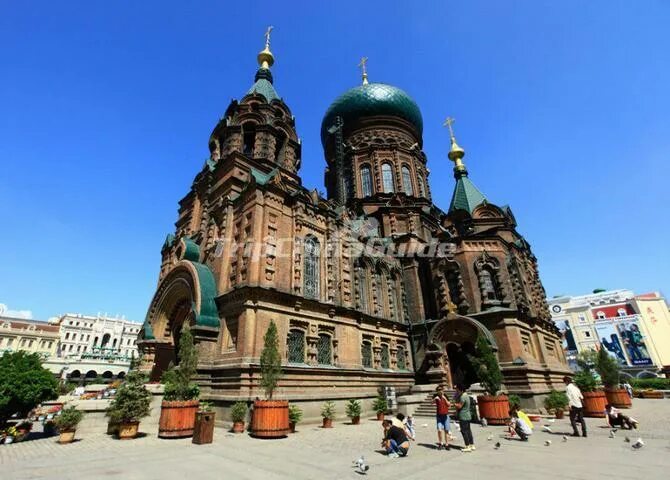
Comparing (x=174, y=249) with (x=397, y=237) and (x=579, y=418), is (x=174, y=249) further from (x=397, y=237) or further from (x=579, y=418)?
(x=579, y=418)

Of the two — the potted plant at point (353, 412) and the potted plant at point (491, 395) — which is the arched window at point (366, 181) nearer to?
the potted plant at point (353, 412)

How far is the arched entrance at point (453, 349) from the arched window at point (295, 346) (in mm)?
9541

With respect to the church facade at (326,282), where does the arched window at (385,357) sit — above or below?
below

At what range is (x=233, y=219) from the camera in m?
19.2

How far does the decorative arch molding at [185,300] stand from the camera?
637 inches

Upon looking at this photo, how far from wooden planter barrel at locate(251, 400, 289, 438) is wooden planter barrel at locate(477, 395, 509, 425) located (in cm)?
764

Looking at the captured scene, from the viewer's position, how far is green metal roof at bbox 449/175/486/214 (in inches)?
1100

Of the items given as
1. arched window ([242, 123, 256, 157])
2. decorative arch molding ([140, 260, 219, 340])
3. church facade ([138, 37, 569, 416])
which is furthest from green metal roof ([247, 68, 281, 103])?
decorative arch molding ([140, 260, 219, 340])

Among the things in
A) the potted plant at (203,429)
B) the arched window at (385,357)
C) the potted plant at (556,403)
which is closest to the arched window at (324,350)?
the arched window at (385,357)

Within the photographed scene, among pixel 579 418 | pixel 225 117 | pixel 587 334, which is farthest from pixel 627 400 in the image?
pixel 587 334

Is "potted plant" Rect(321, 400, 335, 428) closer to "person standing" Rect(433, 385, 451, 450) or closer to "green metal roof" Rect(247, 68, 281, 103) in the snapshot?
"person standing" Rect(433, 385, 451, 450)

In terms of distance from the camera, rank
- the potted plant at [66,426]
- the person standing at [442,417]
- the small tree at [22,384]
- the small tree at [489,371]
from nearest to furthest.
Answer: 1. the person standing at [442,417]
2. the potted plant at [66,426]
3. the small tree at [22,384]
4. the small tree at [489,371]

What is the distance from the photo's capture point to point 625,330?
69.2m

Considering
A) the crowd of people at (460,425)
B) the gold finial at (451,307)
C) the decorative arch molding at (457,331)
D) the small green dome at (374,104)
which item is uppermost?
the small green dome at (374,104)
